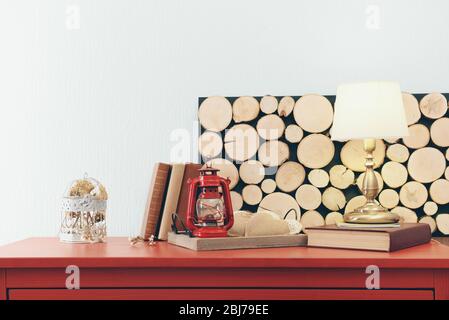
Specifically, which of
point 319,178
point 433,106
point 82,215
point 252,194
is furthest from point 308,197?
point 82,215

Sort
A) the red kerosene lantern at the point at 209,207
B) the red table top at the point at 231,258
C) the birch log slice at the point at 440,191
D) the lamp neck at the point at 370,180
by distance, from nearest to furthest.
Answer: the red table top at the point at 231,258, the red kerosene lantern at the point at 209,207, the lamp neck at the point at 370,180, the birch log slice at the point at 440,191

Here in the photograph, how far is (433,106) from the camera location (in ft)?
6.71

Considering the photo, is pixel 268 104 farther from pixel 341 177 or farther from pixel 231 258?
pixel 231 258

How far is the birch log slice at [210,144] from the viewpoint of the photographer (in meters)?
2.08

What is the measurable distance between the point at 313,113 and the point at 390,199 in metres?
0.41

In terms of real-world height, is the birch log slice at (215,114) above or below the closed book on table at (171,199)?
above

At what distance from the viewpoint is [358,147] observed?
2074 millimetres

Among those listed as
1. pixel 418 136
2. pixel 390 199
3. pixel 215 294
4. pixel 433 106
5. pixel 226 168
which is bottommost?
pixel 215 294

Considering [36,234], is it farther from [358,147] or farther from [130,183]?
[358,147]

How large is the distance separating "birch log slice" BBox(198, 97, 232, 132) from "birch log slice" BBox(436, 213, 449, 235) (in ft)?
2.66

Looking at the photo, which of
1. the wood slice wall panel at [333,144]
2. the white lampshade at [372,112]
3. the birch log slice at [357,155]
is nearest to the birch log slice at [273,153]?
the wood slice wall panel at [333,144]

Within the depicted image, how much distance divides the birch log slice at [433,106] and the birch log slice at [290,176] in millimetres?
472

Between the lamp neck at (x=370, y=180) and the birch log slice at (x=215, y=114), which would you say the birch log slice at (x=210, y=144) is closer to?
the birch log slice at (x=215, y=114)

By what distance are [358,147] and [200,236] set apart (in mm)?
711
